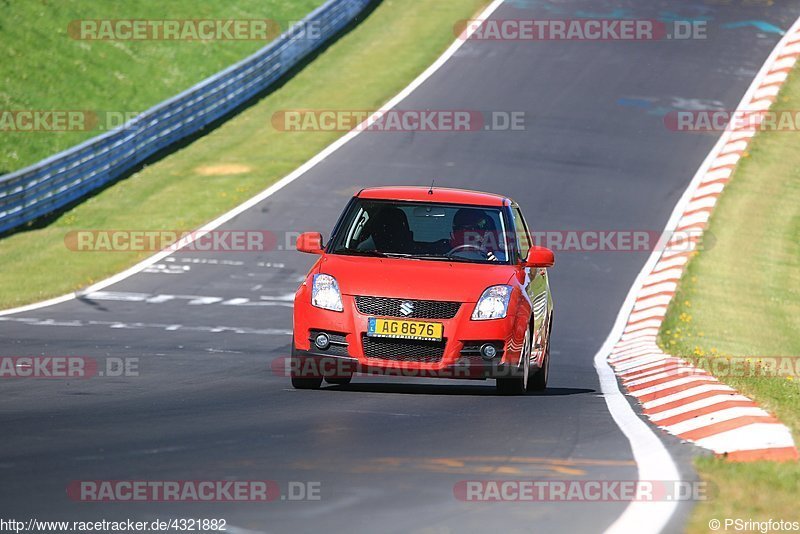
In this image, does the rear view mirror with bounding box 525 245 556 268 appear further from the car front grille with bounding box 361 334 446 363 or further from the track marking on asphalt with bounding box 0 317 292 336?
the track marking on asphalt with bounding box 0 317 292 336

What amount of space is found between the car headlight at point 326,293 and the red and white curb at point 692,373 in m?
2.54

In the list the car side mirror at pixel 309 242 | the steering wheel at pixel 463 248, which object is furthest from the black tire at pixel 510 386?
the car side mirror at pixel 309 242

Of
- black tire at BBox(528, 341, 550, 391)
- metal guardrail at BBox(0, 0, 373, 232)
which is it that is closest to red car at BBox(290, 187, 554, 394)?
black tire at BBox(528, 341, 550, 391)

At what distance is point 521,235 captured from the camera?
12555 millimetres

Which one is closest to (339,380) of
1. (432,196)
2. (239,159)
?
(432,196)

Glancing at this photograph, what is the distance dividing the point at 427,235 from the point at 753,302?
10.1 meters

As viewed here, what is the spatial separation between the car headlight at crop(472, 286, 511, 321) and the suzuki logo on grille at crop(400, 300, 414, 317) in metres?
0.50

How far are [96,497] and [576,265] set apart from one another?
1649 centimetres

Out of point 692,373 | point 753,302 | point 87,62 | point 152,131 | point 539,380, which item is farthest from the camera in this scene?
point 87,62

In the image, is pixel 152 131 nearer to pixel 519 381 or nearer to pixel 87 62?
pixel 87 62

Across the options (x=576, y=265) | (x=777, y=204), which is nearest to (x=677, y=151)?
(x=777, y=204)

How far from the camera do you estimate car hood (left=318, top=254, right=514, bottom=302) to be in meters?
10.7

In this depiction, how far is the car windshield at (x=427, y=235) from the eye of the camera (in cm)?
1152

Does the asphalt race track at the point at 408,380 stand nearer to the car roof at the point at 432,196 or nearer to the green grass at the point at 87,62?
the car roof at the point at 432,196
